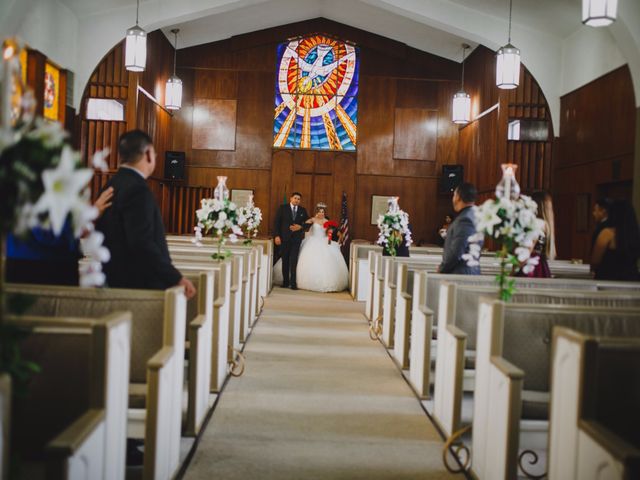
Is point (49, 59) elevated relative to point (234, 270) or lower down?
elevated

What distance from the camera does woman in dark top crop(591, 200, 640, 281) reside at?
4.69 meters

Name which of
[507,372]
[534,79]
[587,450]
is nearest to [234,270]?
[507,372]

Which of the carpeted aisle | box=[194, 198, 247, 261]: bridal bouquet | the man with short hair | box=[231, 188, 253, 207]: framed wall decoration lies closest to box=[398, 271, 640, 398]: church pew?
the carpeted aisle

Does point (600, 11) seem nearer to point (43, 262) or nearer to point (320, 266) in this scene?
point (43, 262)

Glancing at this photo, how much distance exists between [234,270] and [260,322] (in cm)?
230

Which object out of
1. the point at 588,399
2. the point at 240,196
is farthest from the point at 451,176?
the point at 588,399

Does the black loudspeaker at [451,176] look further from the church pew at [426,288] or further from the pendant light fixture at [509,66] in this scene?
the church pew at [426,288]

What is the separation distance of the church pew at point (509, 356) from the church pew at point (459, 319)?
1.21 ft

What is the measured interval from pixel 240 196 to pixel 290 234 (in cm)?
261

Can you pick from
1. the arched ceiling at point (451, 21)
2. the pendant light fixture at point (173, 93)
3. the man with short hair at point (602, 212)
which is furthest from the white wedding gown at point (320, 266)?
the man with short hair at point (602, 212)

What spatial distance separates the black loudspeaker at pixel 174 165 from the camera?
1204cm

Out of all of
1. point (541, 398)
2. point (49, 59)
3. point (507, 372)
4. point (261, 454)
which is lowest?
point (261, 454)

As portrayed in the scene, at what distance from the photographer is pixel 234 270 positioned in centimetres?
484

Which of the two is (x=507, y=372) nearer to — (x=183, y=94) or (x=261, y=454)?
(x=261, y=454)
